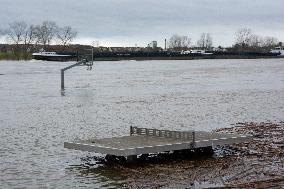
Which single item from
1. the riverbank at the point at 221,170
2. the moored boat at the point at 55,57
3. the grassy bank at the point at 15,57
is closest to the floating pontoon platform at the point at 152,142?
the riverbank at the point at 221,170

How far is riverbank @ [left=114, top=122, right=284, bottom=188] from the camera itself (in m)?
13.1

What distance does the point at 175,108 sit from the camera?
30.4 m

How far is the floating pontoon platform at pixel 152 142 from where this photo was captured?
48.0ft

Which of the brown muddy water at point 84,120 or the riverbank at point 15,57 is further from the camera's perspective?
the riverbank at point 15,57

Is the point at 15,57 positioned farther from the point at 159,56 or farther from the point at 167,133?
the point at 167,133

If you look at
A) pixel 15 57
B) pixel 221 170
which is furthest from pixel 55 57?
pixel 221 170

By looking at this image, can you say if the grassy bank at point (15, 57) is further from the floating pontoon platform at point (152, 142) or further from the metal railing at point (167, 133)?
the floating pontoon platform at point (152, 142)

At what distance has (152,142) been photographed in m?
15.7

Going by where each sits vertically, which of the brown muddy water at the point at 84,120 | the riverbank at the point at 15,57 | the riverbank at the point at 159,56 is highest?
the brown muddy water at the point at 84,120

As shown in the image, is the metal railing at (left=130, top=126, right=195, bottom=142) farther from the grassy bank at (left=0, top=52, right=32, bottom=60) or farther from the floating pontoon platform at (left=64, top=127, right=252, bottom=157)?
the grassy bank at (left=0, top=52, right=32, bottom=60)

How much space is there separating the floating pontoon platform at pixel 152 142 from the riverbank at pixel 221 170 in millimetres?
377

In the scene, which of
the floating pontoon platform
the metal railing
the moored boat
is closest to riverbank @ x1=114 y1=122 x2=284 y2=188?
the floating pontoon platform

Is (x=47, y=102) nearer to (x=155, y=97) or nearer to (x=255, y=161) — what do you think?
(x=155, y=97)

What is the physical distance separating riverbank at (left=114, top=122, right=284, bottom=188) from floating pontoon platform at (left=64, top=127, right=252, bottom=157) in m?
0.38
